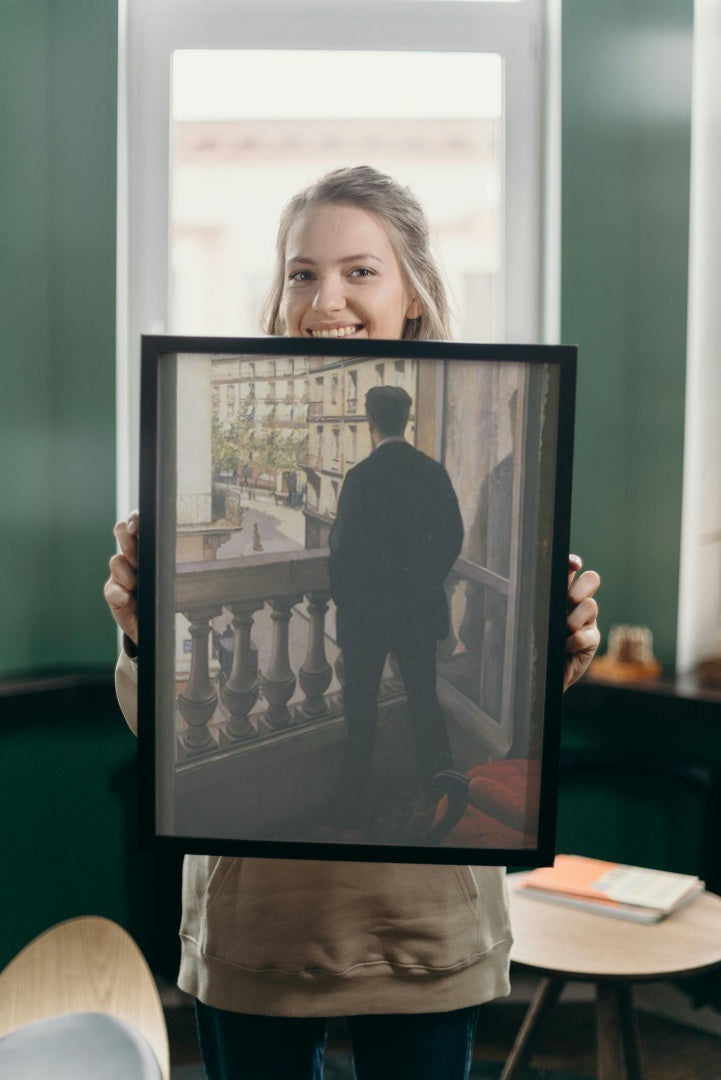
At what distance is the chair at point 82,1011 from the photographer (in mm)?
764

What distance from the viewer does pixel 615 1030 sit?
169 cm

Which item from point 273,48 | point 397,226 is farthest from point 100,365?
Answer: point 397,226

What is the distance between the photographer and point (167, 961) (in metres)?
2.43

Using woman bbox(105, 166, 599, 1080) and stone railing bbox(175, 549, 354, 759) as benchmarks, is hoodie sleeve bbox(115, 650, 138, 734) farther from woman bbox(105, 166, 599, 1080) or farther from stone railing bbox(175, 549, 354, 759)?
stone railing bbox(175, 549, 354, 759)

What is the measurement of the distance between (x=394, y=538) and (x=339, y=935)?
0.39m

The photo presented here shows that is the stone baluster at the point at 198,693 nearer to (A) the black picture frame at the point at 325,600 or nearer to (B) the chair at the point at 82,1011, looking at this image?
(A) the black picture frame at the point at 325,600

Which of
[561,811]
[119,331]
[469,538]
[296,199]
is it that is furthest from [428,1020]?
[119,331]

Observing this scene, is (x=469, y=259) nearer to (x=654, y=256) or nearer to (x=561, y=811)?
(x=654, y=256)

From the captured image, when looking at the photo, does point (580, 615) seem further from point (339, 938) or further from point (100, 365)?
point (100, 365)

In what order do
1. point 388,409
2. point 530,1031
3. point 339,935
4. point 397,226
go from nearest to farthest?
point 388,409
point 339,935
point 397,226
point 530,1031

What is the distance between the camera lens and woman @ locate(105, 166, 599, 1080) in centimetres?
100

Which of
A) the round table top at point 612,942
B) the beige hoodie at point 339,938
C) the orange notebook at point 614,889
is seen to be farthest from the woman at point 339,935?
the orange notebook at point 614,889

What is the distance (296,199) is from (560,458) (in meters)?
0.44

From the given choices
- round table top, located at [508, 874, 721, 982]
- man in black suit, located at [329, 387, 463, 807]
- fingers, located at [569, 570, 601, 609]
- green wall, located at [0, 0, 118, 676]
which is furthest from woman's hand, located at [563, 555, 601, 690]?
green wall, located at [0, 0, 118, 676]
